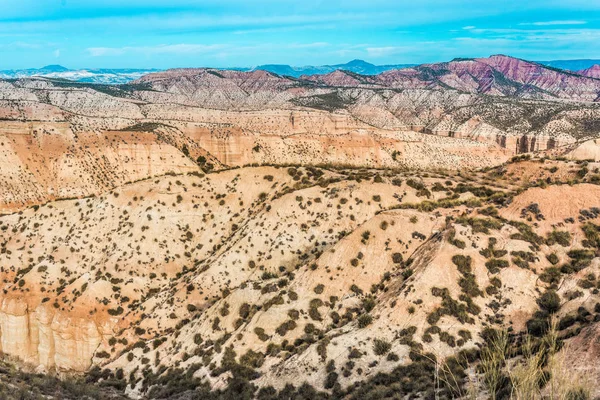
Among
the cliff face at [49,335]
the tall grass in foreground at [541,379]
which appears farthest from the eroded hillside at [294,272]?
the tall grass in foreground at [541,379]

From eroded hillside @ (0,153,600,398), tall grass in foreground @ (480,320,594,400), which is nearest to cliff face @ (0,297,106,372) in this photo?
eroded hillside @ (0,153,600,398)

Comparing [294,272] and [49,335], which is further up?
[294,272]

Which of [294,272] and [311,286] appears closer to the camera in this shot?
[311,286]

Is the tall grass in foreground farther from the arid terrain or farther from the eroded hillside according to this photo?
the eroded hillside

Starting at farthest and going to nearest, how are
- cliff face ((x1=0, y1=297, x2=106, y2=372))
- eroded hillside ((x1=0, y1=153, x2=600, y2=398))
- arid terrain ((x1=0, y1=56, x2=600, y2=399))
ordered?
cliff face ((x1=0, y1=297, x2=106, y2=372)), eroded hillside ((x1=0, y1=153, x2=600, y2=398)), arid terrain ((x1=0, y1=56, x2=600, y2=399))

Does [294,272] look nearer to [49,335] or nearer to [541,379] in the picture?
[541,379]

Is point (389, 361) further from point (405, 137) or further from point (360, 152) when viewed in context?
point (405, 137)

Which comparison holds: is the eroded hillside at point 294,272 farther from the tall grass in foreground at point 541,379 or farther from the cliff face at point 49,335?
the tall grass in foreground at point 541,379

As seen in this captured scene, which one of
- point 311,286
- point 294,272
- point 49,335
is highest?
point 294,272

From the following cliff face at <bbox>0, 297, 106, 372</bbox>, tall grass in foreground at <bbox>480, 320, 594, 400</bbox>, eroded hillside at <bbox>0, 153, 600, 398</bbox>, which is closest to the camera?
tall grass in foreground at <bbox>480, 320, 594, 400</bbox>

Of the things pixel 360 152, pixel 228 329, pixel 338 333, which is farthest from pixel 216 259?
pixel 360 152

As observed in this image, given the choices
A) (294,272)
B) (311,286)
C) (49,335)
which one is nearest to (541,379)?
(311,286)
